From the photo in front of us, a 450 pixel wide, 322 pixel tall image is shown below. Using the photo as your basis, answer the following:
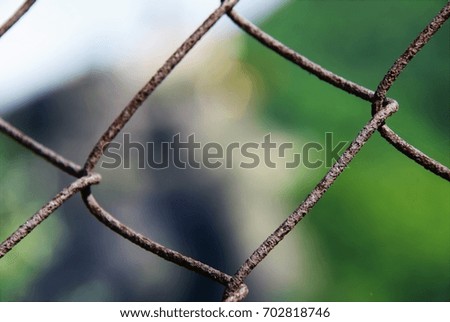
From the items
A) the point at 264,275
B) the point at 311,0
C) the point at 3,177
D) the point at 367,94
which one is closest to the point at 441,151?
the point at 264,275

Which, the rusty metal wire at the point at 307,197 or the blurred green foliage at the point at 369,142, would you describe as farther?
the blurred green foliage at the point at 369,142

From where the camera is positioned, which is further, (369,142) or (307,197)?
(369,142)

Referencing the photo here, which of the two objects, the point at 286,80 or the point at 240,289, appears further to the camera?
the point at 286,80

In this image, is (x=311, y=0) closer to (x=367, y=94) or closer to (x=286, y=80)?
(x=286, y=80)
